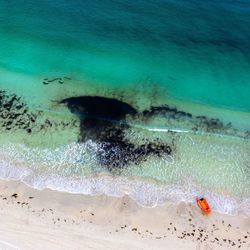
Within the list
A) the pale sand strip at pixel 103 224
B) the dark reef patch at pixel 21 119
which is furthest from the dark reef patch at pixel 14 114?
the pale sand strip at pixel 103 224

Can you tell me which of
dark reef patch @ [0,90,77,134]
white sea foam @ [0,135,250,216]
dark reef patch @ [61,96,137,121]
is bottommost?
white sea foam @ [0,135,250,216]

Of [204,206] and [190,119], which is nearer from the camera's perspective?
[204,206]

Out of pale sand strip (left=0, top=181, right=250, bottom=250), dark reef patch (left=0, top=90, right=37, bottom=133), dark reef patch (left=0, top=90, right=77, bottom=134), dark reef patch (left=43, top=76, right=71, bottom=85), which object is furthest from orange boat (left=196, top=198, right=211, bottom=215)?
dark reef patch (left=43, top=76, right=71, bottom=85)

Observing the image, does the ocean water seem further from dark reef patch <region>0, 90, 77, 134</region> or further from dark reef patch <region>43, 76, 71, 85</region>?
dark reef patch <region>43, 76, 71, 85</region>

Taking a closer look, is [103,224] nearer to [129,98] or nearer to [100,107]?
[100,107]

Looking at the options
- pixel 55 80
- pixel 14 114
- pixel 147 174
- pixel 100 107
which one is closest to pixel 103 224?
pixel 147 174
